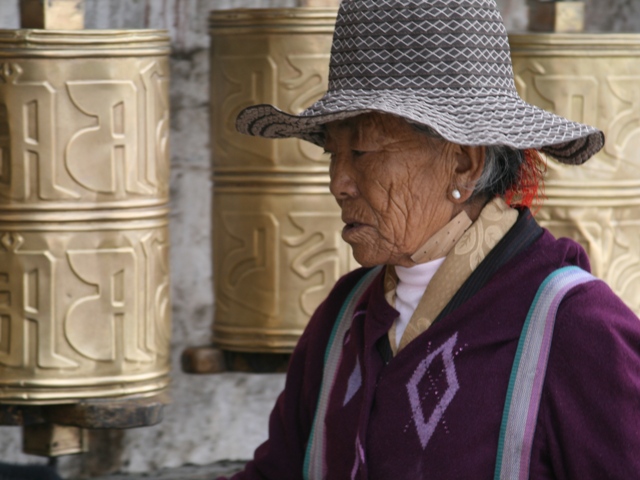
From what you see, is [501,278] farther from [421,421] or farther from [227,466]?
[227,466]

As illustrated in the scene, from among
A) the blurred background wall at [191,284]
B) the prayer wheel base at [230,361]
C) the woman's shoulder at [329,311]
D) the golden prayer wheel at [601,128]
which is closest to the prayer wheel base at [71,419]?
the blurred background wall at [191,284]

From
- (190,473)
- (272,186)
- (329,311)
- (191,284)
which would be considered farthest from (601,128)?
(190,473)

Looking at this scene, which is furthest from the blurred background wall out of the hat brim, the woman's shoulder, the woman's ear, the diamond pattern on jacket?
the diamond pattern on jacket

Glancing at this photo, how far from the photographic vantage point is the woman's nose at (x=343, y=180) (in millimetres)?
1821

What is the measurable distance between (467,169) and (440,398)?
38 centimetres

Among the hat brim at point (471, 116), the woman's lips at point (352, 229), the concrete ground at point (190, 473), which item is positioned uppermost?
the hat brim at point (471, 116)

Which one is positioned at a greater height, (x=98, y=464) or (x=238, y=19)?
(x=238, y=19)

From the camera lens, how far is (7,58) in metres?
2.73

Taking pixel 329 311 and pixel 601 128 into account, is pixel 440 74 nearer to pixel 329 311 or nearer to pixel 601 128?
pixel 329 311

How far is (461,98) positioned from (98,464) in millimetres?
2122

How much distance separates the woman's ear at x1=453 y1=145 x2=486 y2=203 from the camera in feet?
5.89

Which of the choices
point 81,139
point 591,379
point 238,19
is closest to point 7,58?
point 81,139

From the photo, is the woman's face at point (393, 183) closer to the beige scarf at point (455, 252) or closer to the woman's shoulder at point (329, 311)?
the beige scarf at point (455, 252)

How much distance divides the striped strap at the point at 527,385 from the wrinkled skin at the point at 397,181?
23cm
